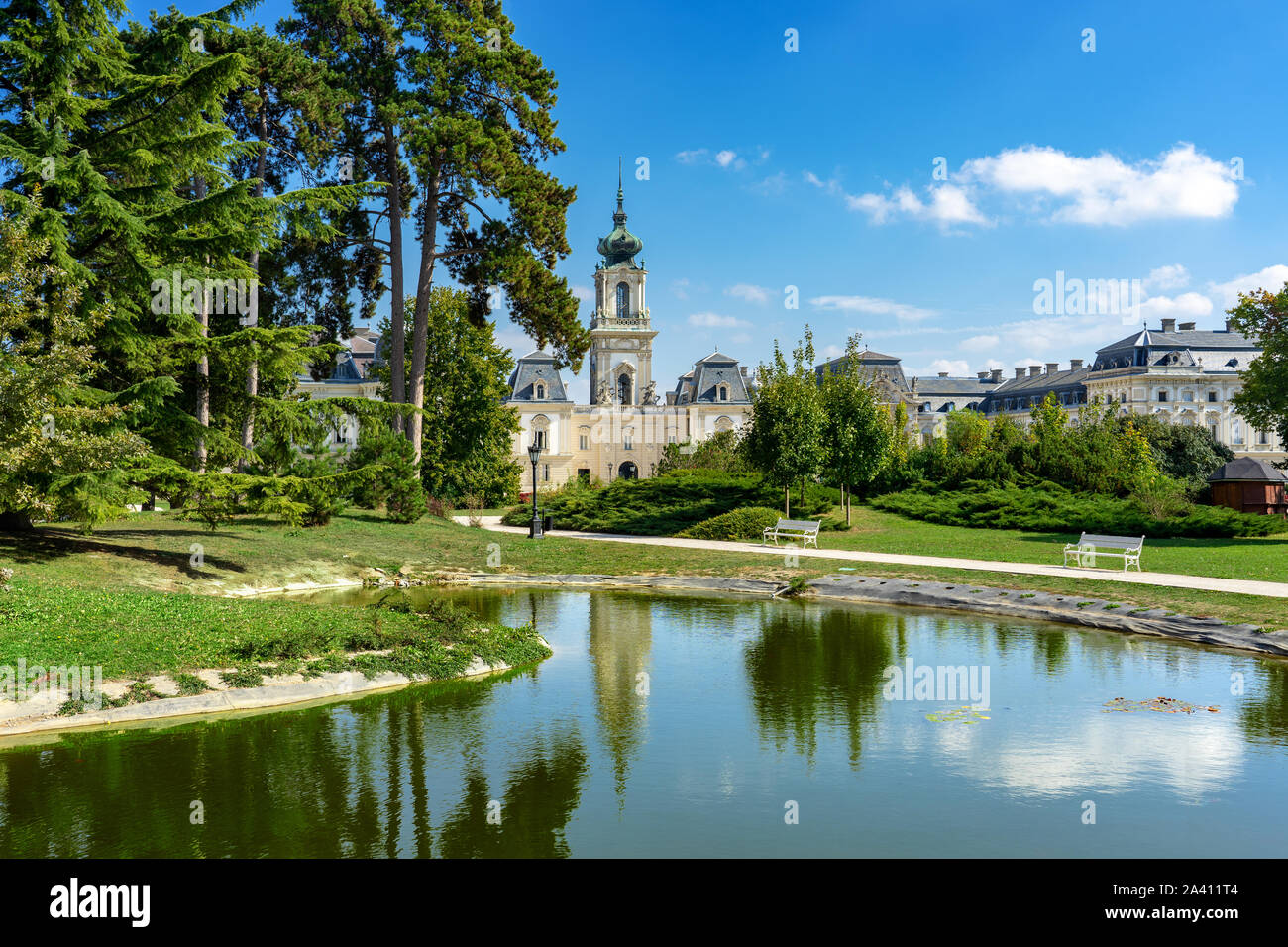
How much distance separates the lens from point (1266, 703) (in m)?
10.6

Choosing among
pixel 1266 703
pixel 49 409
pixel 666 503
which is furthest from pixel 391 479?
pixel 1266 703

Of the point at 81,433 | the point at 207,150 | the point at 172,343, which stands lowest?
the point at 81,433

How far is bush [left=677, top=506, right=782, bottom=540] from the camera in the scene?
31281 mm

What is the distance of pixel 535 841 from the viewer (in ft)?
22.5

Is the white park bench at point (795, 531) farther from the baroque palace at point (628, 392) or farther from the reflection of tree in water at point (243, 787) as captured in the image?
the baroque palace at point (628, 392)

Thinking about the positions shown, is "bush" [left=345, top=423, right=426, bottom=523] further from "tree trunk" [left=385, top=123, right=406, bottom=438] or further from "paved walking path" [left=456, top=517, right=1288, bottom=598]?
"paved walking path" [left=456, top=517, right=1288, bottom=598]

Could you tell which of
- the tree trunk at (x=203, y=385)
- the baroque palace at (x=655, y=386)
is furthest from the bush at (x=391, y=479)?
the baroque palace at (x=655, y=386)

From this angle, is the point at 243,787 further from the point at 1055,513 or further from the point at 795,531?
the point at 1055,513

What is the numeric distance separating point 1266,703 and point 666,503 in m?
26.8

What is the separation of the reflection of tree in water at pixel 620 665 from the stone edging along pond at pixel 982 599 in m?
1.95

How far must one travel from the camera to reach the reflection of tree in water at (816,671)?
32.7 feet
